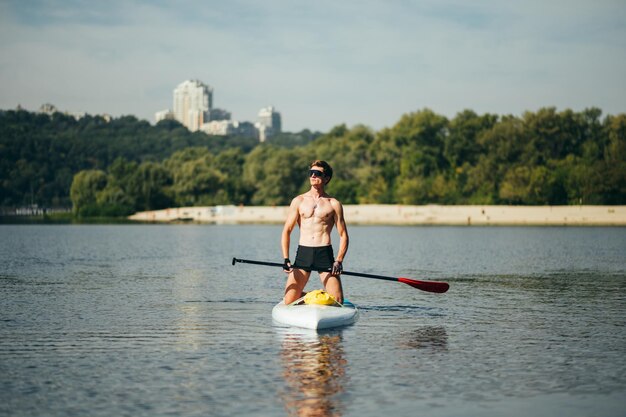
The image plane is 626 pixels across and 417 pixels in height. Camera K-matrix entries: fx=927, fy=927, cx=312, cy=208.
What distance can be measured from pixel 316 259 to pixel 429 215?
117857mm

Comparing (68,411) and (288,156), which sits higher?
(288,156)

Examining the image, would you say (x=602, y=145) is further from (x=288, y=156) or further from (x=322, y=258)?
(x=322, y=258)

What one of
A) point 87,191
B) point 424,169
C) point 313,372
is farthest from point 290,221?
point 87,191

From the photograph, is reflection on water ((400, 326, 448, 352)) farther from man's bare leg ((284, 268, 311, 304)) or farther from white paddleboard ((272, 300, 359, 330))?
man's bare leg ((284, 268, 311, 304))

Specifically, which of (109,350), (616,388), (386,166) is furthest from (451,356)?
(386,166)

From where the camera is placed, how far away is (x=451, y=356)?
51.3 ft

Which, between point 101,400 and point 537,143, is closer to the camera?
point 101,400

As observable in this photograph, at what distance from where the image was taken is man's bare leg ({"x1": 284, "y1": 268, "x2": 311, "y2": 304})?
19391mm

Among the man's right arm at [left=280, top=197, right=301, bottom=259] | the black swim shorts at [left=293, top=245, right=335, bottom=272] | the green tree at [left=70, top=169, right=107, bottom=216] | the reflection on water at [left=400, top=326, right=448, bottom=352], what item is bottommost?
the reflection on water at [left=400, top=326, right=448, bottom=352]

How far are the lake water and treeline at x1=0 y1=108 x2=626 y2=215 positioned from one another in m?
93.2

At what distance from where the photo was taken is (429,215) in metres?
136

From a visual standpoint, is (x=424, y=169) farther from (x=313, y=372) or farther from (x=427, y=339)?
(x=313, y=372)

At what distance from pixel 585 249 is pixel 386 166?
92.5 m

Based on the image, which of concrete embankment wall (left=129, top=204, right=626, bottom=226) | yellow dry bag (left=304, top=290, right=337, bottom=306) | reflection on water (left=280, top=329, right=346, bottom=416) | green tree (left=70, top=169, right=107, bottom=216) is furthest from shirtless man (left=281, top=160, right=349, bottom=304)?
green tree (left=70, top=169, right=107, bottom=216)
